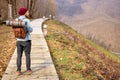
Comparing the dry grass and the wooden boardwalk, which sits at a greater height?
the wooden boardwalk

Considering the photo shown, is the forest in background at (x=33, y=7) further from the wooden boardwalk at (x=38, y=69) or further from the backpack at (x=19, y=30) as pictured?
the backpack at (x=19, y=30)

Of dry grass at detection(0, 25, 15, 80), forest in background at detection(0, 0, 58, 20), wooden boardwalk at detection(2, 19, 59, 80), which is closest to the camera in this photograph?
wooden boardwalk at detection(2, 19, 59, 80)

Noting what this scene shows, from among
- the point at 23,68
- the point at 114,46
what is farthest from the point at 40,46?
the point at 114,46

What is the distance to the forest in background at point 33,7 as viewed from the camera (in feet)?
113

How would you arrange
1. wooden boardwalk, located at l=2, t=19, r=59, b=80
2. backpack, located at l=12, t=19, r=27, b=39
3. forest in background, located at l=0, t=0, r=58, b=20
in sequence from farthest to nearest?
1. forest in background, located at l=0, t=0, r=58, b=20
2. wooden boardwalk, located at l=2, t=19, r=59, b=80
3. backpack, located at l=12, t=19, r=27, b=39

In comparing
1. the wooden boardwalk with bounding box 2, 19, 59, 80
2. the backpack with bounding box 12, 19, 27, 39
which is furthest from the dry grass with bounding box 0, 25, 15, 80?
the backpack with bounding box 12, 19, 27, 39

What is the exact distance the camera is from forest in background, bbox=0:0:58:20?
3441 cm

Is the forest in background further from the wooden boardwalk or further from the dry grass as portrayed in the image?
the wooden boardwalk

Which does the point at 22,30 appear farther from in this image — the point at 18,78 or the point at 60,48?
the point at 60,48

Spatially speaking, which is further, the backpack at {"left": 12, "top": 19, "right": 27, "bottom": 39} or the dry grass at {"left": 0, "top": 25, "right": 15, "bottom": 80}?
the dry grass at {"left": 0, "top": 25, "right": 15, "bottom": 80}

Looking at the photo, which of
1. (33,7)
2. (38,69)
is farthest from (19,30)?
(33,7)

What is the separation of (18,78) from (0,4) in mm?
25319

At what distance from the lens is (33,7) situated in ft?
149

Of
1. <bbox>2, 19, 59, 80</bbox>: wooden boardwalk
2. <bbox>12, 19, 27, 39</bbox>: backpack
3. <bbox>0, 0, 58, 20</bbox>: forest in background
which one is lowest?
<bbox>0, 0, 58, 20</bbox>: forest in background
